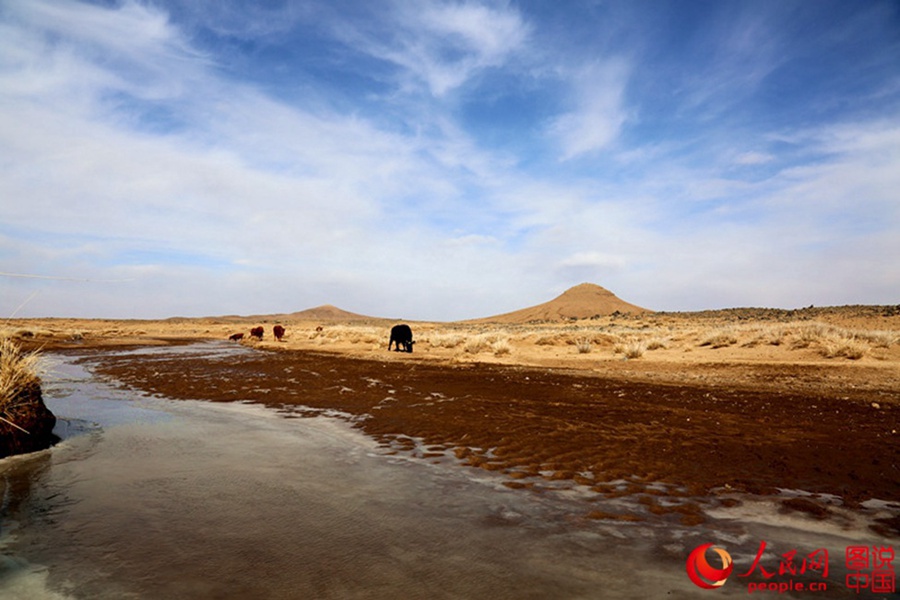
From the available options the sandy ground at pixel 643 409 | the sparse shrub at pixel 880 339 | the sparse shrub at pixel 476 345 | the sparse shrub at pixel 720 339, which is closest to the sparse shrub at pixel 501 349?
the sparse shrub at pixel 476 345

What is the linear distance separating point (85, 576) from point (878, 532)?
19.2 feet

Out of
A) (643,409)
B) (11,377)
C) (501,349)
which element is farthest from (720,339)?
(11,377)

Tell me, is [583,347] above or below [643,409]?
above

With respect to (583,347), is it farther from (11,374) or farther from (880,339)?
(11,374)

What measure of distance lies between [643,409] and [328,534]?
6.80m

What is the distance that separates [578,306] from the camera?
91.0 metres

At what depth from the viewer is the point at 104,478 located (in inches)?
198

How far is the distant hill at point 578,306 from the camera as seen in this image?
87312 mm

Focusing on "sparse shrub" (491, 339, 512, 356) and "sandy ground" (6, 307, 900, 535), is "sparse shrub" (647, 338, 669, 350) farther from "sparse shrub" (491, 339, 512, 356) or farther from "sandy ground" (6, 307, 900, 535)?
"sparse shrub" (491, 339, 512, 356)

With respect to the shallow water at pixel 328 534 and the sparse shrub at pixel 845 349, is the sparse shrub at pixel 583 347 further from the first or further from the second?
the shallow water at pixel 328 534

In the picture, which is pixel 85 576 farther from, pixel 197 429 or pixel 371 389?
pixel 371 389

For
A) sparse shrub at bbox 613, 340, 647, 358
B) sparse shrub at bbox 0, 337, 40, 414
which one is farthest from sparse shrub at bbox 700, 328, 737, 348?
sparse shrub at bbox 0, 337, 40, 414

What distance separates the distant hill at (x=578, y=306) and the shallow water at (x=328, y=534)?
3160 inches

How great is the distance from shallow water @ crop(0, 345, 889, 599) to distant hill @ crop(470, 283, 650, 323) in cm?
8027
